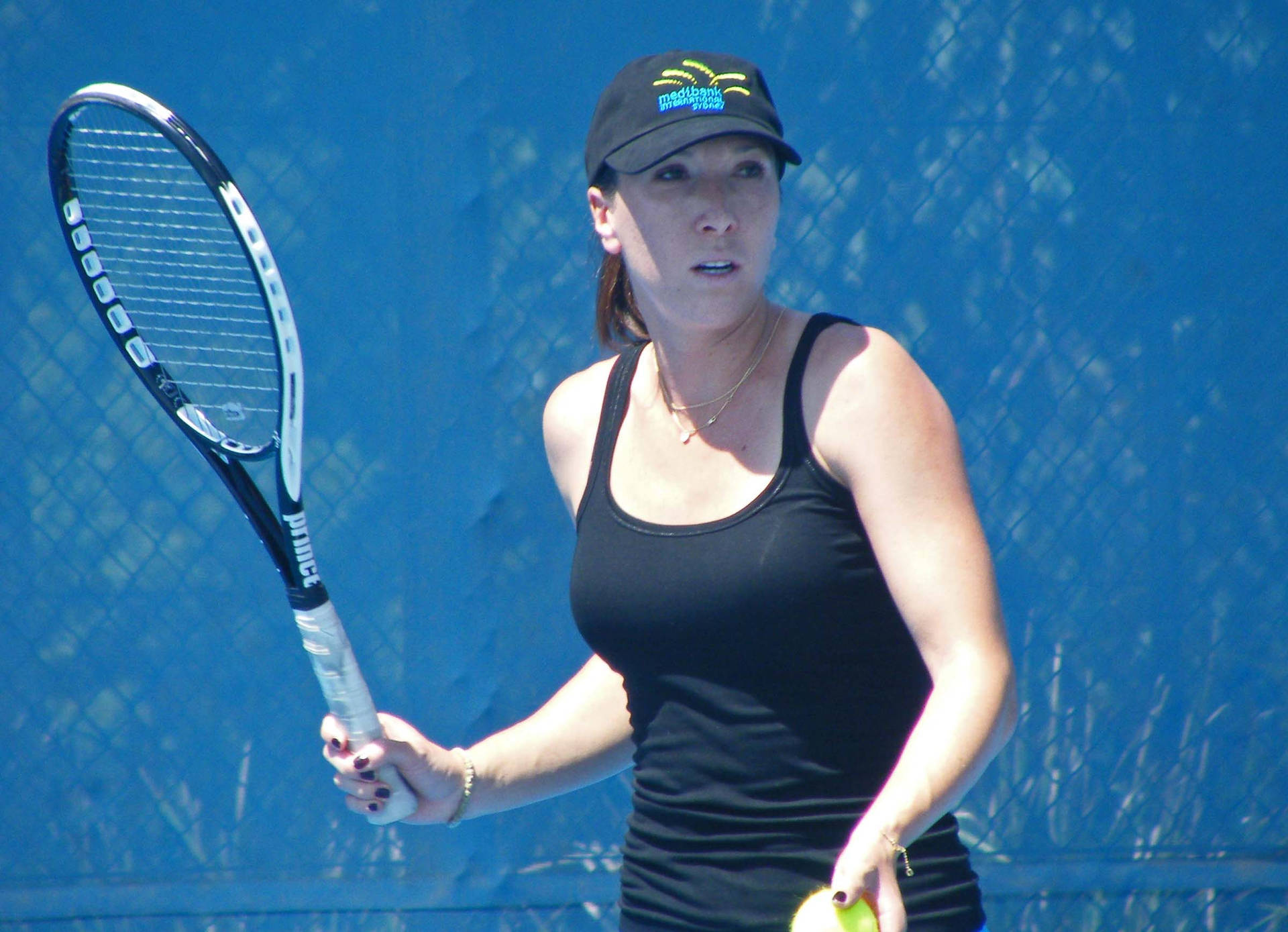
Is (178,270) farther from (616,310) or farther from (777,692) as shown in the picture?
(777,692)

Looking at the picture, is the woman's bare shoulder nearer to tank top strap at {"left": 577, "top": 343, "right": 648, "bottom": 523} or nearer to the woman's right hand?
tank top strap at {"left": 577, "top": 343, "right": 648, "bottom": 523}

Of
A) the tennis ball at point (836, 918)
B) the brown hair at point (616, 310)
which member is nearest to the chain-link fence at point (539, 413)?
the brown hair at point (616, 310)

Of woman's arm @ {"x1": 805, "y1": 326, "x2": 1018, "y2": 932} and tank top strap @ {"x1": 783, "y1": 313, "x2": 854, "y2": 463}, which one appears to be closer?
woman's arm @ {"x1": 805, "y1": 326, "x2": 1018, "y2": 932}

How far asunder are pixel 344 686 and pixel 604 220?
0.57 meters

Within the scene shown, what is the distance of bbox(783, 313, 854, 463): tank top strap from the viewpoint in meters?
1.26

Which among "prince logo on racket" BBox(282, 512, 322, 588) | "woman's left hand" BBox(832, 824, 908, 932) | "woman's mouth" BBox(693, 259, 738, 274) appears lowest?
"woman's left hand" BBox(832, 824, 908, 932)

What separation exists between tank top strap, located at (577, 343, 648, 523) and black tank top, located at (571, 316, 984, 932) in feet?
0.42

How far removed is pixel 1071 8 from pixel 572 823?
1903 millimetres

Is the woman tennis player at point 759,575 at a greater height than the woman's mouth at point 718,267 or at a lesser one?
lesser

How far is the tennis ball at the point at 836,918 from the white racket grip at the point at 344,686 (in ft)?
1.90

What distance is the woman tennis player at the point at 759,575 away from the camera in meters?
1.18

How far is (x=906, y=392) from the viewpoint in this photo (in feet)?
4.00

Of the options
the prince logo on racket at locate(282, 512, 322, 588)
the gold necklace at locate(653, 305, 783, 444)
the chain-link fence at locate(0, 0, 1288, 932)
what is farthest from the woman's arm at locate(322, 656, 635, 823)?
the chain-link fence at locate(0, 0, 1288, 932)

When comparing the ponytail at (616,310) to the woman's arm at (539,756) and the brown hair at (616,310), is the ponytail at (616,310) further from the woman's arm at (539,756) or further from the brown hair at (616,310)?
the woman's arm at (539,756)
